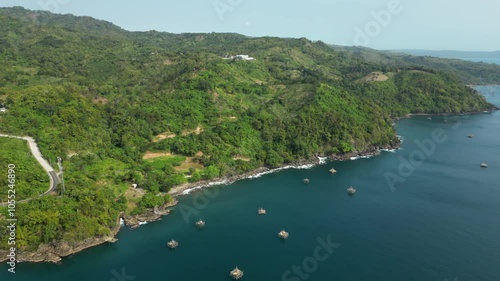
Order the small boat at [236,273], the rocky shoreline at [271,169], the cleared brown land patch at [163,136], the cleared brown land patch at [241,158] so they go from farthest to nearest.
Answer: the cleared brown land patch at [163,136] < the cleared brown land patch at [241,158] < the rocky shoreline at [271,169] < the small boat at [236,273]

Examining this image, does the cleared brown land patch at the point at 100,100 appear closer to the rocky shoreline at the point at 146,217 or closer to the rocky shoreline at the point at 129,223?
the rocky shoreline at the point at 129,223

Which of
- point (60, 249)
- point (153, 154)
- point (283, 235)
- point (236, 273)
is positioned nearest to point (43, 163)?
point (60, 249)

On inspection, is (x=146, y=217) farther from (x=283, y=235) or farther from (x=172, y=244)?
(x=283, y=235)

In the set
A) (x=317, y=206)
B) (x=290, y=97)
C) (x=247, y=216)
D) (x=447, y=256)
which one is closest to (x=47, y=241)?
(x=247, y=216)

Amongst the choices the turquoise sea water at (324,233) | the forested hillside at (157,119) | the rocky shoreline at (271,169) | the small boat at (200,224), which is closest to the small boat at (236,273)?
the turquoise sea water at (324,233)

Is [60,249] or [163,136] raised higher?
[163,136]

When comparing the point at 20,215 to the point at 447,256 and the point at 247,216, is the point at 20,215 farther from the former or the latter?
the point at 447,256
